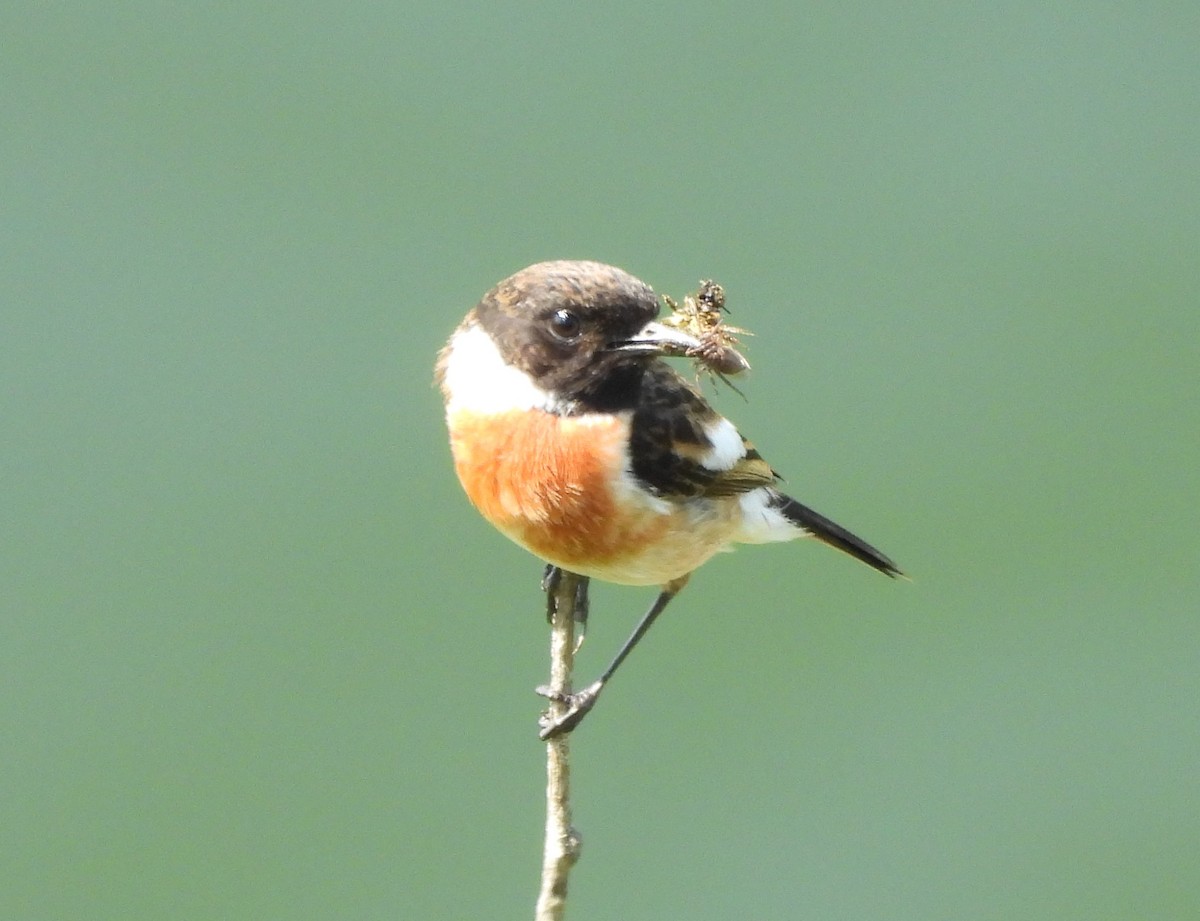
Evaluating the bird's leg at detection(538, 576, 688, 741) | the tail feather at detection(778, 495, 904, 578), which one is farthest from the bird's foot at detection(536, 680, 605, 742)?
the tail feather at detection(778, 495, 904, 578)

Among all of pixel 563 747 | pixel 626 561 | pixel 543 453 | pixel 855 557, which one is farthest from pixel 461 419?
pixel 855 557

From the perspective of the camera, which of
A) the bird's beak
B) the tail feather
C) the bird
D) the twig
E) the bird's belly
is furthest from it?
the tail feather

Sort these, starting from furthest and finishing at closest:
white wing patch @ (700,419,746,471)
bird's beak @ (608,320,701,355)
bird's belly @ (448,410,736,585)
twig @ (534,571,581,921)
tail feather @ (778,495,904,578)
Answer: tail feather @ (778,495,904,578)
white wing patch @ (700,419,746,471)
bird's belly @ (448,410,736,585)
bird's beak @ (608,320,701,355)
twig @ (534,571,581,921)

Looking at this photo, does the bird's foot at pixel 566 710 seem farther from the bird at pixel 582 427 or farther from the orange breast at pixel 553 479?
the orange breast at pixel 553 479

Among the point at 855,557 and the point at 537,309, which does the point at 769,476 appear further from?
the point at 537,309

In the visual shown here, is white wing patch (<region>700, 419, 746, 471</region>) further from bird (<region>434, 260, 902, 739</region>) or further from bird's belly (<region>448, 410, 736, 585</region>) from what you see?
bird's belly (<region>448, 410, 736, 585</region>)

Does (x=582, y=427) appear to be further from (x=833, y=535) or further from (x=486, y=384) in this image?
(x=833, y=535)

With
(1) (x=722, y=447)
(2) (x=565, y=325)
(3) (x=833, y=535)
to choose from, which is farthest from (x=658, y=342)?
(3) (x=833, y=535)

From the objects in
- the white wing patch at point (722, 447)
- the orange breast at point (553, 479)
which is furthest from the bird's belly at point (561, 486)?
the white wing patch at point (722, 447)
